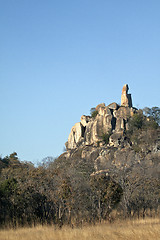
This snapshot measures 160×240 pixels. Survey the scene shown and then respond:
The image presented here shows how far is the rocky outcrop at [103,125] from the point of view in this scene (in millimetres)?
97769

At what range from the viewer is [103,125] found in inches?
4003

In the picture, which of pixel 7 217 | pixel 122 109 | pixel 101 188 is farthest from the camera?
pixel 122 109

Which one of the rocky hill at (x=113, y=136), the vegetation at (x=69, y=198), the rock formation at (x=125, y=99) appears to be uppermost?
the rock formation at (x=125, y=99)

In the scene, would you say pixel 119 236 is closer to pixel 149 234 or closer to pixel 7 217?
pixel 149 234

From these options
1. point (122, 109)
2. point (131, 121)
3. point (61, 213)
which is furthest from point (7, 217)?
point (122, 109)

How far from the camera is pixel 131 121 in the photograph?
319 ft

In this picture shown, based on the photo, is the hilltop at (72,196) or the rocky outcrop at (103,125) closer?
the hilltop at (72,196)

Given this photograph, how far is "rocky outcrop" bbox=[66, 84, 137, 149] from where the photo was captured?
3849 inches

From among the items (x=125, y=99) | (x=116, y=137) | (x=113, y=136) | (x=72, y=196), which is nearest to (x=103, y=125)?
(x=113, y=136)

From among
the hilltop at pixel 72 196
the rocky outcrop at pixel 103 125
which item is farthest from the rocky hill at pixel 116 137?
the hilltop at pixel 72 196

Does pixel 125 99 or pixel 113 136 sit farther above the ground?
pixel 125 99

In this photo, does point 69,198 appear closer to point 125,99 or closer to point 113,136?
point 113,136

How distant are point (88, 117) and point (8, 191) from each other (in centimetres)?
9249

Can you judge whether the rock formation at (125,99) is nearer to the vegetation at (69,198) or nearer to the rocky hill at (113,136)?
the rocky hill at (113,136)
